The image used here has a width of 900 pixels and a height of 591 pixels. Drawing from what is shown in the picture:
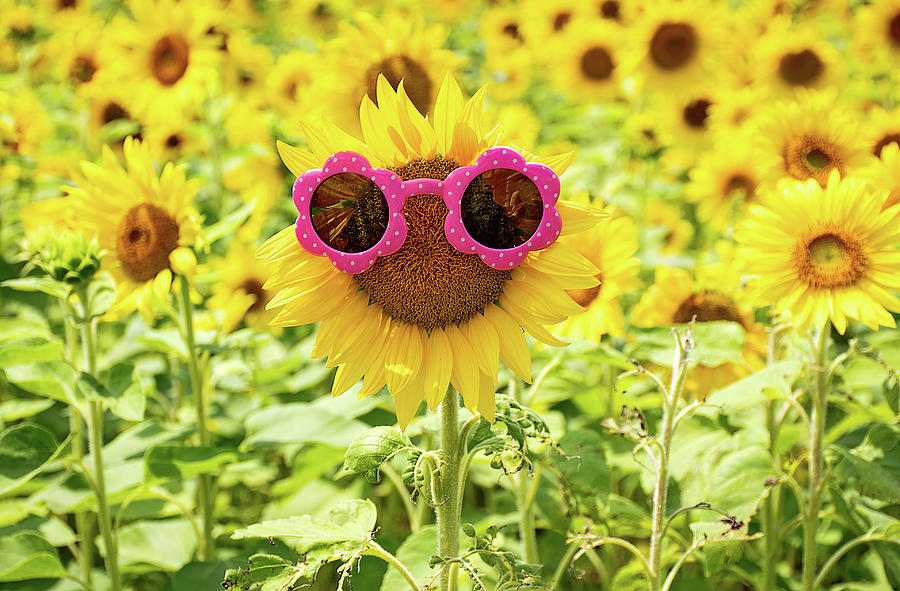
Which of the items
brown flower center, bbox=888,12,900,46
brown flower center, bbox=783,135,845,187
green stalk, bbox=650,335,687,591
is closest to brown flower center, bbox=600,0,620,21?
brown flower center, bbox=888,12,900,46

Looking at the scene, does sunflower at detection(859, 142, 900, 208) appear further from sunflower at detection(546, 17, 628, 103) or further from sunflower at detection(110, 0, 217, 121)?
sunflower at detection(110, 0, 217, 121)

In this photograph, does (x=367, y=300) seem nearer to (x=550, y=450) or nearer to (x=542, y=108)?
(x=550, y=450)

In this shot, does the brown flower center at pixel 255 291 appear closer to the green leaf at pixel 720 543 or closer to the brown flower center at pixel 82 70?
the brown flower center at pixel 82 70

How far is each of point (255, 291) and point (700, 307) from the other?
1899mm

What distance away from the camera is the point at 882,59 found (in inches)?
161

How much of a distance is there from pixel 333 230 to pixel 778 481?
1.13 m

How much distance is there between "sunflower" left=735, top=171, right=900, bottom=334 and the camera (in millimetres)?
1644

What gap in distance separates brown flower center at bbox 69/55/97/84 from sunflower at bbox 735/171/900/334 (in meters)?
3.51

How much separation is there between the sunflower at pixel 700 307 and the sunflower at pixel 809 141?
1.22 ft

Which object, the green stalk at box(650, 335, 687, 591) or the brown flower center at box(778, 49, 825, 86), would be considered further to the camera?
the brown flower center at box(778, 49, 825, 86)

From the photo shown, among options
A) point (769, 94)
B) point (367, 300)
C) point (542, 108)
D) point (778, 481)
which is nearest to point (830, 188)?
point (778, 481)

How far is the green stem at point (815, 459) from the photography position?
177 cm

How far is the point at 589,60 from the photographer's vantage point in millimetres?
4297

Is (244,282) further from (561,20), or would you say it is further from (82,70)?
(561,20)
